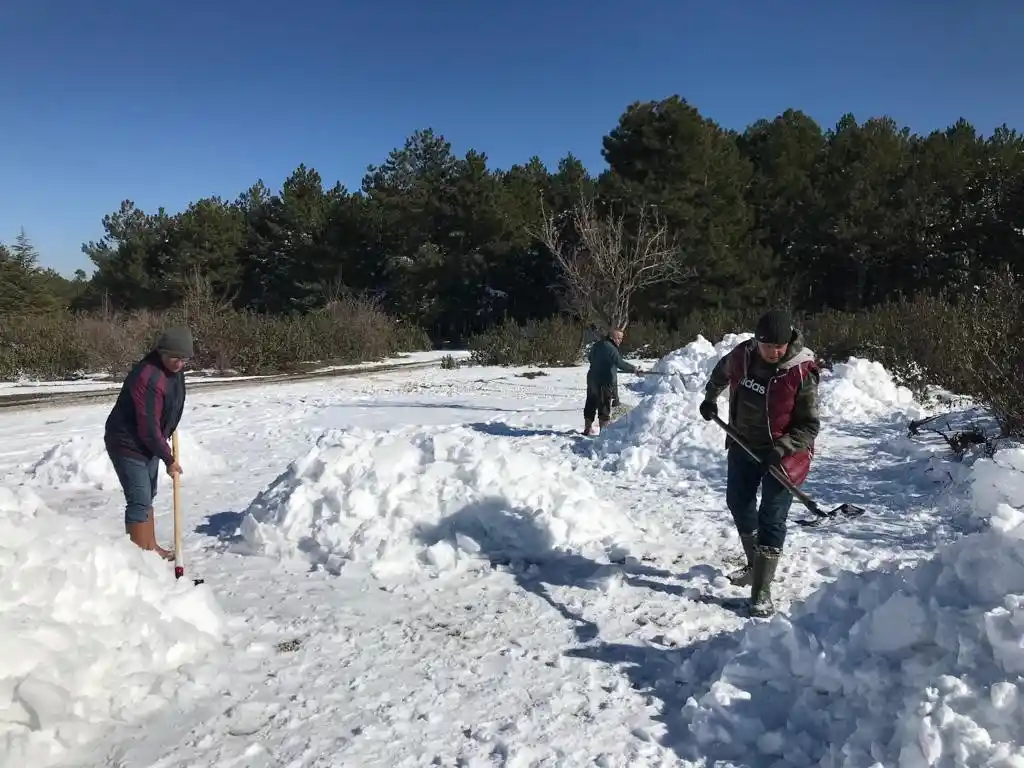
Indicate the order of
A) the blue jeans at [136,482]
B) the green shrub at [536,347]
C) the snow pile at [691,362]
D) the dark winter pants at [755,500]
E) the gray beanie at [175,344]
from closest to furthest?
the dark winter pants at [755,500]
the gray beanie at [175,344]
the blue jeans at [136,482]
the snow pile at [691,362]
the green shrub at [536,347]

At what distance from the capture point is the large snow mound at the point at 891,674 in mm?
2488

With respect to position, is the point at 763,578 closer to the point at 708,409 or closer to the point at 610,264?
the point at 708,409

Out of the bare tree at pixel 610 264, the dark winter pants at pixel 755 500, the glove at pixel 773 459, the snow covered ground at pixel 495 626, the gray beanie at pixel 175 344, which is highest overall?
the bare tree at pixel 610 264

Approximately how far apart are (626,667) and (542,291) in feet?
120

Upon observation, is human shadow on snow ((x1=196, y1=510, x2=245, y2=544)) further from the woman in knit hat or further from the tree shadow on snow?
the tree shadow on snow

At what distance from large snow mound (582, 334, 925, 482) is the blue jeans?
5.03m

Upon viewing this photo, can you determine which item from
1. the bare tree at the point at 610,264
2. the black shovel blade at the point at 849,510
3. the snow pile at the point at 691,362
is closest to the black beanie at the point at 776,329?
the black shovel blade at the point at 849,510

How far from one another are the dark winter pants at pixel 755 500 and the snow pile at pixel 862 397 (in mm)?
6887

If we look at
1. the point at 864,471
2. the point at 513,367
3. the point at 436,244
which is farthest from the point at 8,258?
the point at 864,471

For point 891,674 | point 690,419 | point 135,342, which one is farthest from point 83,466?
point 135,342

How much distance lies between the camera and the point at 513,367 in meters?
25.1

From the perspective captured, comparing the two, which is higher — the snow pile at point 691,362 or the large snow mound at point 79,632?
the snow pile at point 691,362

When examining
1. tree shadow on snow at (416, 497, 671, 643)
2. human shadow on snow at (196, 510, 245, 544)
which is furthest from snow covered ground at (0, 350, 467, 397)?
tree shadow on snow at (416, 497, 671, 643)

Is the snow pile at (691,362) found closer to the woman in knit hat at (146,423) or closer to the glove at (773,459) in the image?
the glove at (773,459)
